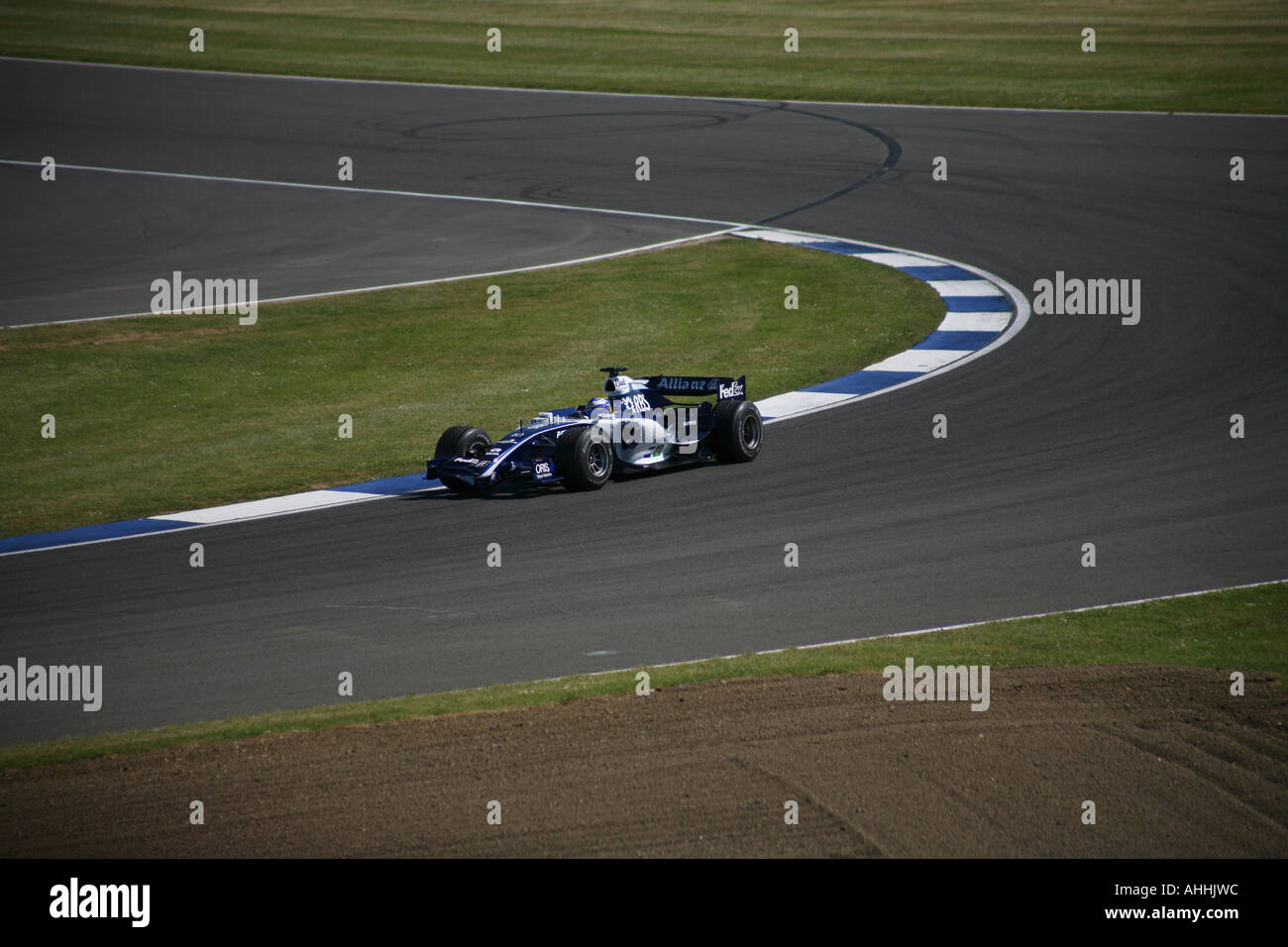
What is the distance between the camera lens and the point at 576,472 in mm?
14312

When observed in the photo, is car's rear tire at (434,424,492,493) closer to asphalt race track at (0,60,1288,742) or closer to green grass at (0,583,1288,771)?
asphalt race track at (0,60,1288,742)

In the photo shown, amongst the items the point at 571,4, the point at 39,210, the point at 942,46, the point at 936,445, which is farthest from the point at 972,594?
the point at 571,4

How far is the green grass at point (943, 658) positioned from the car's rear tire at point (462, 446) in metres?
5.32

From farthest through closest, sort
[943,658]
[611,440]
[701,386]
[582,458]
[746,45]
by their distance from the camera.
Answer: [746,45]
[701,386]
[611,440]
[582,458]
[943,658]

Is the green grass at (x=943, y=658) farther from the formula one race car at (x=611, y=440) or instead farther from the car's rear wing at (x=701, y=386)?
the car's rear wing at (x=701, y=386)

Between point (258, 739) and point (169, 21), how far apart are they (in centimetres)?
4528

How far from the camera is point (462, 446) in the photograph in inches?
574

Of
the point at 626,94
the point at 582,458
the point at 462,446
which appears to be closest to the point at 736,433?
the point at 582,458

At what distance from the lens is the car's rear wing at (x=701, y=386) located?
15391mm

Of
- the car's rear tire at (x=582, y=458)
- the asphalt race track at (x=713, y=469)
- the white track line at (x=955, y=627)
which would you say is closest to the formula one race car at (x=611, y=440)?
the car's rear tire at (x=582, y=458)

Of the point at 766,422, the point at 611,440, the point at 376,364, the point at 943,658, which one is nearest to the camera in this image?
the point at 943,658

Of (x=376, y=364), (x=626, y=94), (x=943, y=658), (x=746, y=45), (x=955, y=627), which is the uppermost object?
(x=746, y=45)

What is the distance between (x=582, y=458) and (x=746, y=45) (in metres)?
31.2

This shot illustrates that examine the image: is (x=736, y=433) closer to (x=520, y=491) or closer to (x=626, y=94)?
Answer: (x=520, y=491)
